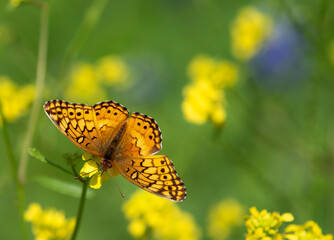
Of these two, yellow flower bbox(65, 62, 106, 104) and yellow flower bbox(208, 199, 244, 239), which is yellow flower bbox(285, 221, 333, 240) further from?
yellow flower bbox(65, 62, 106, 104)

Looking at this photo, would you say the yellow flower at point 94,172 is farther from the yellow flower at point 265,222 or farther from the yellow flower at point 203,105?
the yellow flower at point 203,105

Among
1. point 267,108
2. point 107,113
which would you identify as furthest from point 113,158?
point 267,108

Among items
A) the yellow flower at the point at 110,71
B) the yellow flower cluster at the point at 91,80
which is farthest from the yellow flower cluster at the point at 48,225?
the yellow flower at the point at 110,71

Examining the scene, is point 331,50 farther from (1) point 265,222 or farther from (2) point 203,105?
(1) point 265,222

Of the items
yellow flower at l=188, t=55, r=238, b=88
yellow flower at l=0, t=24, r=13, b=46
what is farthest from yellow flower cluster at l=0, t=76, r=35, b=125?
yellow flower at l=188, t=55, r=238, b=88

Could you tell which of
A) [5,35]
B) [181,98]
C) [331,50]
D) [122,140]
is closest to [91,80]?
[5,35]

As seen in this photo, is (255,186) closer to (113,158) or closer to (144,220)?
(144,220)
